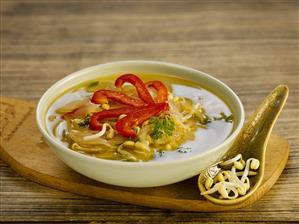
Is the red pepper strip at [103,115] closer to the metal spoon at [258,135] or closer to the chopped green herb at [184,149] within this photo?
the chopped green herb at [184,149]

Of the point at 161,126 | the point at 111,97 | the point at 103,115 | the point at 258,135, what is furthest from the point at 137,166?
the point at 258,135

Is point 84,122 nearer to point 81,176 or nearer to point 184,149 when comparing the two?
point 81,176

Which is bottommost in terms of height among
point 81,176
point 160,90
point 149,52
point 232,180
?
point 149,52

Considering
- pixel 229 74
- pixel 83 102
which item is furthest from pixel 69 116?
pixel 229 74

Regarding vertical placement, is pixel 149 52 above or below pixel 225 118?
below

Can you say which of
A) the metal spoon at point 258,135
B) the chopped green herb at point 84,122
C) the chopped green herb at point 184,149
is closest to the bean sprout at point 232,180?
the metal spoon at point 258,135

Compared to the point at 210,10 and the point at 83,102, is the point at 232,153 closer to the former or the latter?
the point at 83,102
